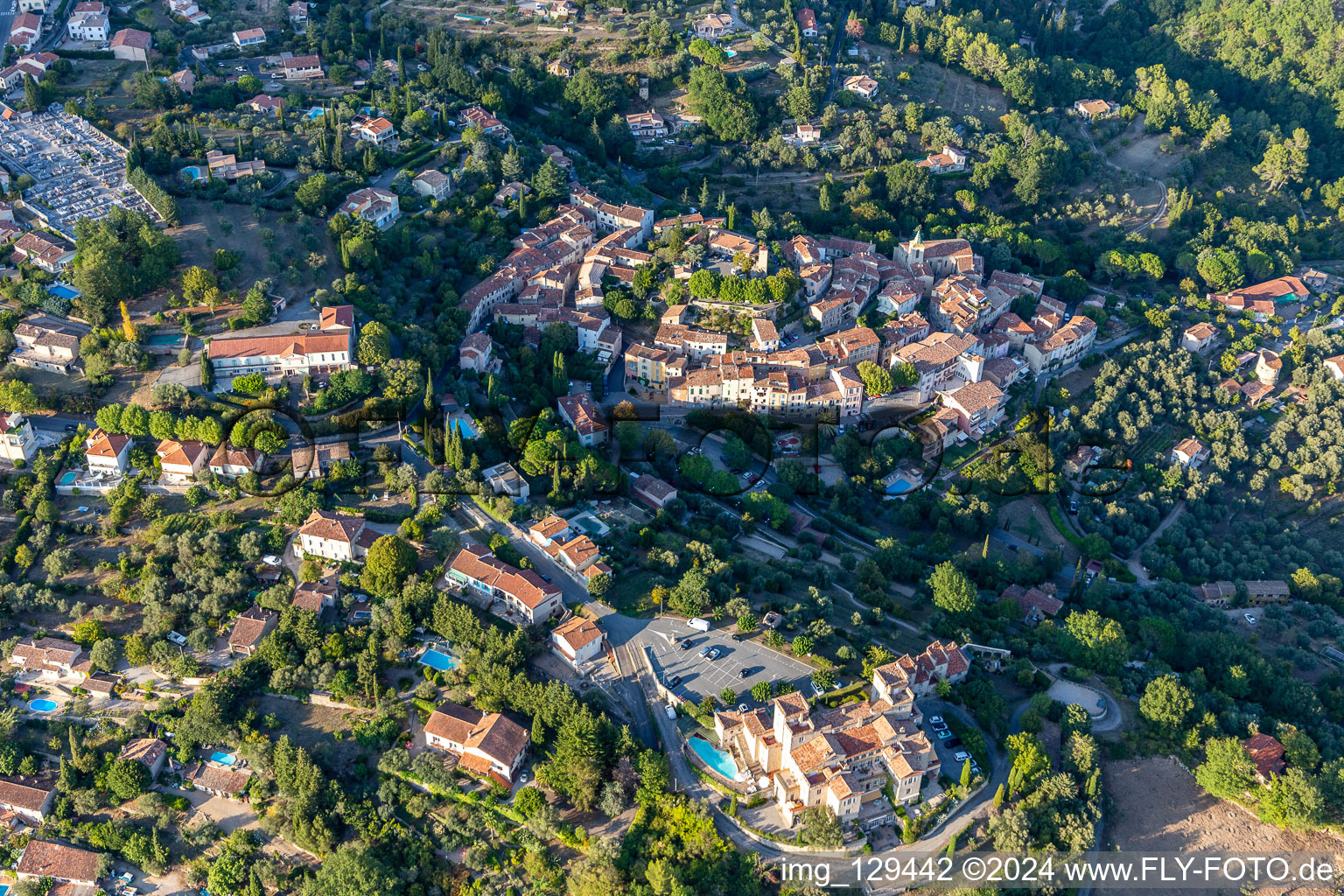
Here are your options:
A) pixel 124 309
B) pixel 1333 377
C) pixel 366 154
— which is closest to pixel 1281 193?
pixel 1333 377

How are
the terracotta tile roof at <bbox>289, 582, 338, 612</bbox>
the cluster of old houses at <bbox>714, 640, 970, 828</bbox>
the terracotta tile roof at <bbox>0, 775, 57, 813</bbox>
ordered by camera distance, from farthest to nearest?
the terracotta tile roof at <bbox>289, 582, 338, 612</bbox>, the terracotta tile roof at <bbox>0, 775, 57, 813</bbox>, the cluster of old houses at <bbox>714, 640, 970, 828</bbox>

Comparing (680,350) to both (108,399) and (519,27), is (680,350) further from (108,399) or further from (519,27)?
(519,27)

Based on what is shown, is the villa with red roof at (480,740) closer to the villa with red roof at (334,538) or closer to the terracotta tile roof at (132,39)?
the villa with red roof at (334,538)

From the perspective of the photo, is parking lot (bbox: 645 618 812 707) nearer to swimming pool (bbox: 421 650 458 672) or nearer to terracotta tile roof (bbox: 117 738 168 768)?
swimming pool (bbox: 421 650 458 672)

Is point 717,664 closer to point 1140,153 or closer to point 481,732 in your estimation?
point 481,732

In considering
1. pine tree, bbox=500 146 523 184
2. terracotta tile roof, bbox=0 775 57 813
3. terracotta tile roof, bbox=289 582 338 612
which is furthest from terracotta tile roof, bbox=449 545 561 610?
pine tree, bbox=500 146 523 184
